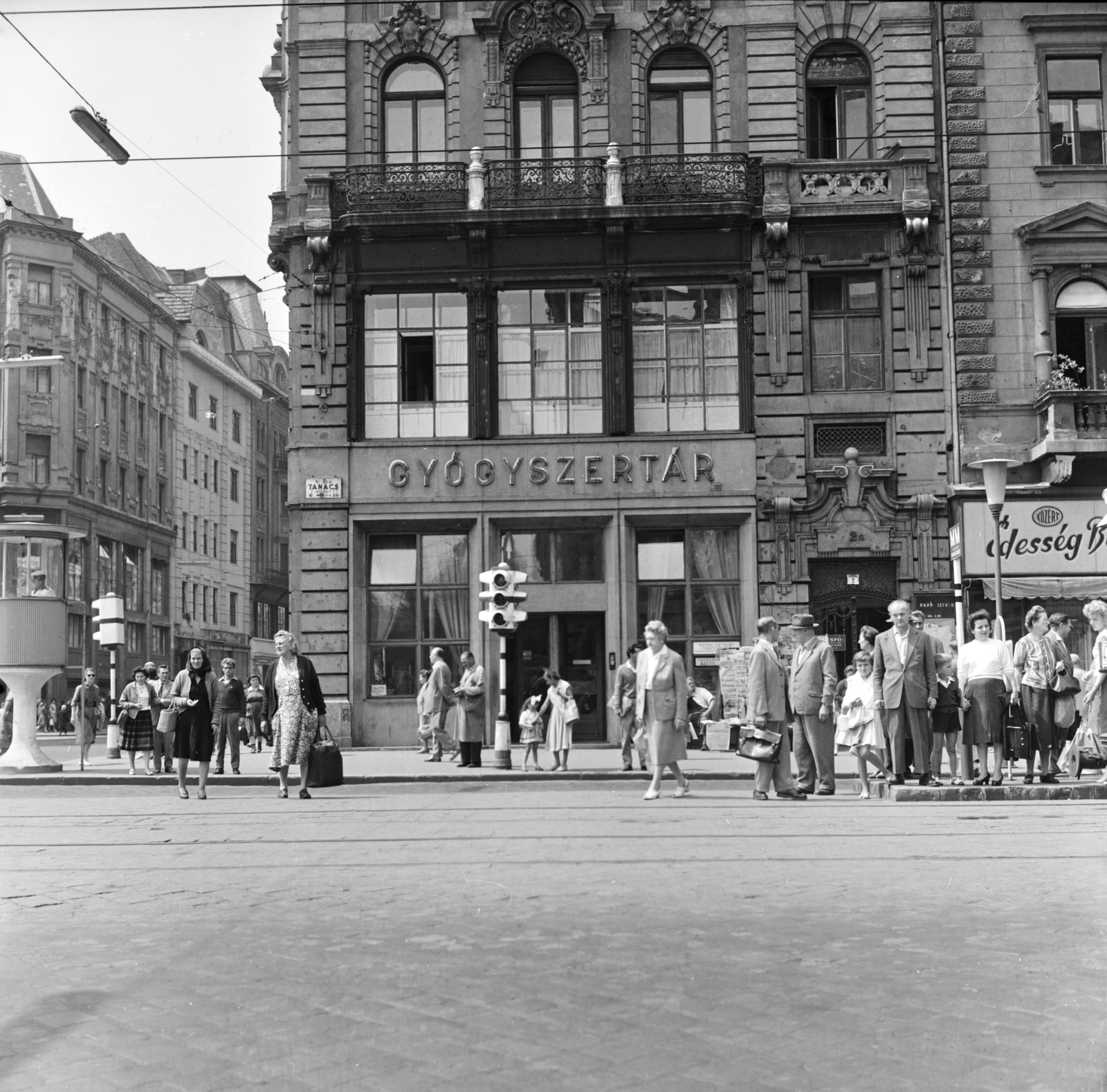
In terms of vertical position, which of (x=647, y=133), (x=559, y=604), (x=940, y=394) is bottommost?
(x=559, y=604)

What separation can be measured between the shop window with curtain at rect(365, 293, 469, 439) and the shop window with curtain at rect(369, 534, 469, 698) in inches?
81.1

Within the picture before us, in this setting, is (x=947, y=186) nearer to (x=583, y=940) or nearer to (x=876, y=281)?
(x=876, y=281)

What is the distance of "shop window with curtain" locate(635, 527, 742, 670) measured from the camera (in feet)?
93.2

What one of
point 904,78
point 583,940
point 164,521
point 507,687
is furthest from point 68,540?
point 164,521

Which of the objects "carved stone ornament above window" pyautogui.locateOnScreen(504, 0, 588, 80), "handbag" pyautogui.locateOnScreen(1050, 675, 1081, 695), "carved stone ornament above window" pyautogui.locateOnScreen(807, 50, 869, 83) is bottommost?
"handbag" pyautogui.locateOnScreen(1050, 675, 1081, 695)

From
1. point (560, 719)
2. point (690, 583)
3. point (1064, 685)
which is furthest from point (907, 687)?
point (690, 583)

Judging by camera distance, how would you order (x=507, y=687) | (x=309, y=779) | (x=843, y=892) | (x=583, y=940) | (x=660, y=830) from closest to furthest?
(x=583, y=940) < (x=843, y=892) < (x=660, y=830) < (x=309, y=779) < (x=507, y=687)

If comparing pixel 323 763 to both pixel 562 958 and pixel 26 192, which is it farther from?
pixel 26 192

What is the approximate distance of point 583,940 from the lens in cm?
741

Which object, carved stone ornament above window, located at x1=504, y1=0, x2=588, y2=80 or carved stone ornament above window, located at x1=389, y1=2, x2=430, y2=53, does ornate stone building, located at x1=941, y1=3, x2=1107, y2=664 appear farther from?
carved stone ornament above window, located at x1=389, y1=2, x2=430, y2=53

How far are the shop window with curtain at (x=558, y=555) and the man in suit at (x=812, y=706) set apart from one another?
12014 mm

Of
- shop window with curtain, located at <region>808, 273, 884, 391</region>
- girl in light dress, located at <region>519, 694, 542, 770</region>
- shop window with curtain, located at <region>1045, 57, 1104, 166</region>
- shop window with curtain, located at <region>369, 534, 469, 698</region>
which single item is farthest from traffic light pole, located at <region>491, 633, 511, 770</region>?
shop window with curtain, located at <region>1045, 57, 1104, 166</region>

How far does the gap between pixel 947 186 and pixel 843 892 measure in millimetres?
21900

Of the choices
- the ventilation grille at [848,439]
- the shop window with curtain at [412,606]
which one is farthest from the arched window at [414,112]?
the ventilation grille at [848,439]
